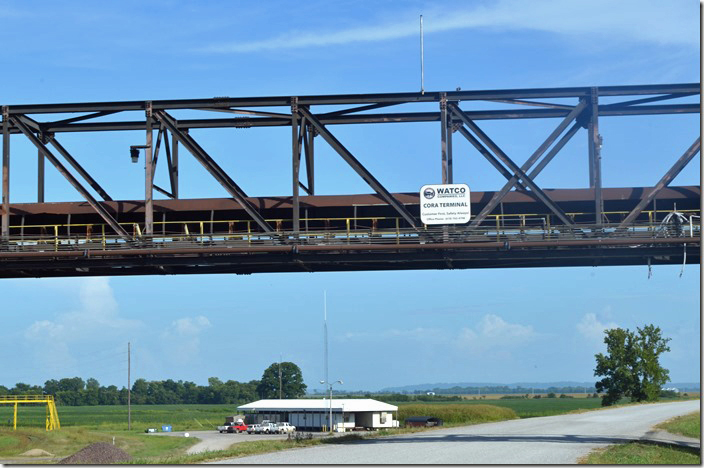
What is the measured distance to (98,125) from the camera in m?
42.4

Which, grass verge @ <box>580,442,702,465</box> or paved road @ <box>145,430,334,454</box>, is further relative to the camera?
paved road @ <box>145,430,334,454</box>

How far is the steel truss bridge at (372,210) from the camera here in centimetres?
3581

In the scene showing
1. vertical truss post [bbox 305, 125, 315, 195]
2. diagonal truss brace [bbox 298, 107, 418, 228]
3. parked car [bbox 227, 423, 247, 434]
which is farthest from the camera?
parked car [bbox 227, 423, 247, 434]

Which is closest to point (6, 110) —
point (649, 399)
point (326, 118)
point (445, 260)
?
point (326, 118)

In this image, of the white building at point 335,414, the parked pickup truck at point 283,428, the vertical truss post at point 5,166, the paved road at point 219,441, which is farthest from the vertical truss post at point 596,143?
the parked pickup truck at point 283,428

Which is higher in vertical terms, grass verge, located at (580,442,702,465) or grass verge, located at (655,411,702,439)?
grass verge, located at (580,442,702,465)

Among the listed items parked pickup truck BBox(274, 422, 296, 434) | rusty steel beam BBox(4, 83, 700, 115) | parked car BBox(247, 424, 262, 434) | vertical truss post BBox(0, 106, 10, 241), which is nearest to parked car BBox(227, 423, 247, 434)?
parked car BBox(247, 424, 262, 434)

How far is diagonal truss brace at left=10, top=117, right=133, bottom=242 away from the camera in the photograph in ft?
122

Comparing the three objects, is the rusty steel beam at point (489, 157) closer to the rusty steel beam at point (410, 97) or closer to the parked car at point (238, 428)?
the rusty steel beam at point (410, 97)

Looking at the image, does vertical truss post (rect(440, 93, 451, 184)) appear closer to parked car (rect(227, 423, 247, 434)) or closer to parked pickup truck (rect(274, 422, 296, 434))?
parked pickup truck (rect(274, 422, 296, 434))

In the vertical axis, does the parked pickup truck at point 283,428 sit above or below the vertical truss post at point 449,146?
below

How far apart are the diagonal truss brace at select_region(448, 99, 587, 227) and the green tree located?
527 feet

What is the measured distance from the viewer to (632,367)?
13662 cm

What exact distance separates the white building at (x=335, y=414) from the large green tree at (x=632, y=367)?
150 feet
